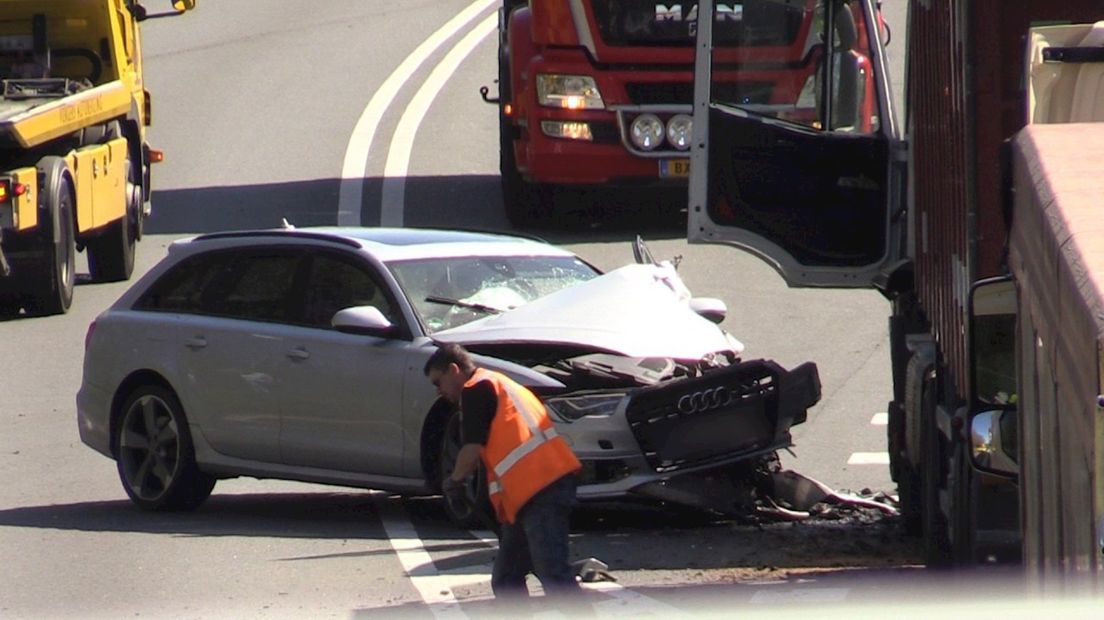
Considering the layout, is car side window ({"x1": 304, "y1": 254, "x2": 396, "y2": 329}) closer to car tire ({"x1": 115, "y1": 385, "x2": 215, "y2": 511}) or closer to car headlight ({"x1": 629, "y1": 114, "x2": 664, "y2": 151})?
car tire ({"x1": 115, "y1": 385, "x2": 215, "y2": 511})

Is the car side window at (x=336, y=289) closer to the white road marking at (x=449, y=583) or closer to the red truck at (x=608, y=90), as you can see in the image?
the white road marking at (x=449, y=583)

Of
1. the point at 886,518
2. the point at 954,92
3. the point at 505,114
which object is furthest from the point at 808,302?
the point at 954,92

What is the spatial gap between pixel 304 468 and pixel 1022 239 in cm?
649

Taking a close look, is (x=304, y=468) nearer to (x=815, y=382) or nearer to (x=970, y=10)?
(x=815, y=382)

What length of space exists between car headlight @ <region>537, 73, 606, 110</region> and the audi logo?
32.6 feet

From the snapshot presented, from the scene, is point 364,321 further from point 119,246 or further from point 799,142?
point 119,246

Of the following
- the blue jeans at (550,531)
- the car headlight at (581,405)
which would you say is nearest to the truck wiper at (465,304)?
the car headlight at (581,405)

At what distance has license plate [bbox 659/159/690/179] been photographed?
20.5 meters

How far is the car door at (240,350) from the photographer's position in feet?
39.3

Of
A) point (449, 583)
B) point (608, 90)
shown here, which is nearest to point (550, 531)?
point (449, 583)

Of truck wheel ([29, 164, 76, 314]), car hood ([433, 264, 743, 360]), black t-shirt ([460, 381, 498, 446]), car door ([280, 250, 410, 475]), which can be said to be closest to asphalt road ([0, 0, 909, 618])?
truck wheel ([29, 164, 76, 314])

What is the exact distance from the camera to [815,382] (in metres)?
11.3

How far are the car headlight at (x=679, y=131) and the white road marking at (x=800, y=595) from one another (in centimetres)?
1116

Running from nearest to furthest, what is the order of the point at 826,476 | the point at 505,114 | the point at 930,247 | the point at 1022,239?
the point at 1022,239, the point at 930,247, the point at 826,476, the point at 505,114
